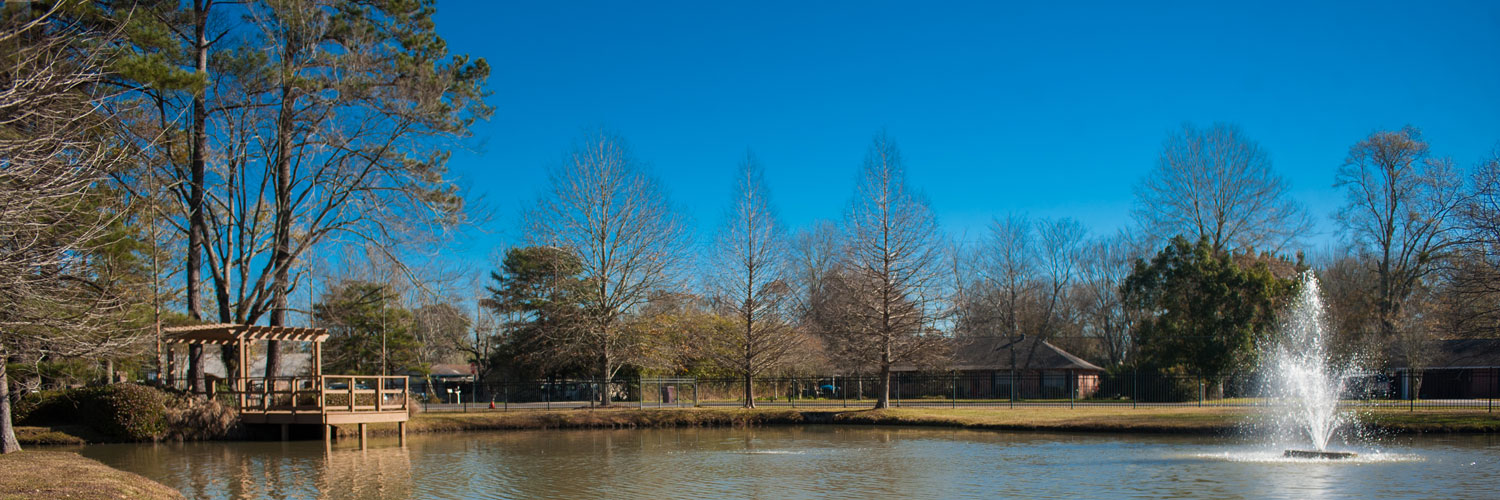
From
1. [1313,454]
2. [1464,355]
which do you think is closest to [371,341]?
[1313,454]

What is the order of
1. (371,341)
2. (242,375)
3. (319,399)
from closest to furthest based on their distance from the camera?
1. (319,399)
2. (242,375)
3. (371,341)

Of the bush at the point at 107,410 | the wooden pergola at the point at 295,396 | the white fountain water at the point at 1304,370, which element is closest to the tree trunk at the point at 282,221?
the wooden pergola at the point at 295,396

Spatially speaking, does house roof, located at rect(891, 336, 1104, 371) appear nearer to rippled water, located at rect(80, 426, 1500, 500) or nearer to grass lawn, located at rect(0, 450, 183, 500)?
rippled water, located at rect(80, 426, 1500, 500)

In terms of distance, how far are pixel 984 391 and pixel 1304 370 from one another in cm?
2690

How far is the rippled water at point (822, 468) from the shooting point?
15242 mm

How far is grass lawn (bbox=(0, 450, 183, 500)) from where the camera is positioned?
11219mm

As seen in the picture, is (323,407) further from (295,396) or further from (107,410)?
(107,410)

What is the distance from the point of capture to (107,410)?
81.4ft

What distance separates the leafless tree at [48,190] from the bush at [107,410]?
18.7 ft

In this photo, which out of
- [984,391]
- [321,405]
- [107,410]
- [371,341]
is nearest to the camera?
[107,410]

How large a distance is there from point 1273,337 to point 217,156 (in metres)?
39.8

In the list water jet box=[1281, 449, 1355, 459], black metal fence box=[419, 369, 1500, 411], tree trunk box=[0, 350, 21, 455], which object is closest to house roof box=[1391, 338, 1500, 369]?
black metal fence box=[419, 369, 1500, 411]

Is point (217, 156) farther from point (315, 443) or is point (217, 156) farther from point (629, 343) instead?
point (629, 343)

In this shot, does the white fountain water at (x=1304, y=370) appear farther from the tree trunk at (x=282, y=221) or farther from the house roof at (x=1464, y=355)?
the tree trunk at (x=282, y=221)
